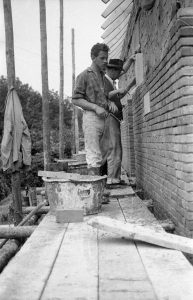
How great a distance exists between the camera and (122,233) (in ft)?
11.9

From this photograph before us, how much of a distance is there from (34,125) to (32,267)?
40969mm

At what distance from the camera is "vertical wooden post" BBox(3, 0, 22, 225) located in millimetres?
8312

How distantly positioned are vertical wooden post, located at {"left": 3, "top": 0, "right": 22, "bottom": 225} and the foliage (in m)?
3.09

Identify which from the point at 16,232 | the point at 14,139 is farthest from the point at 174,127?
the point at 14,139

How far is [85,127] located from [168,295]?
4.30 m

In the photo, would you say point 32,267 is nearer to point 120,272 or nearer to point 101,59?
point 120,272

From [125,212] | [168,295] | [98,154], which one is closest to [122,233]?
[168,295]

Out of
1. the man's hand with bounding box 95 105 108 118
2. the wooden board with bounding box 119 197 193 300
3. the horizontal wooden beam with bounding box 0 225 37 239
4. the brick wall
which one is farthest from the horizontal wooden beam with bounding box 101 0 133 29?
the wooden board with bounding box 119 197 193 300

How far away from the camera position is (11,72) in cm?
863

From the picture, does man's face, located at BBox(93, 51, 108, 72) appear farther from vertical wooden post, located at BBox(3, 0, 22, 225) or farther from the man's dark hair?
vertical wooden post, located at BBox(3, 0, 22, 225)

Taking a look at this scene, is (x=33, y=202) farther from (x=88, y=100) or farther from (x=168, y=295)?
(x=168, y=295)

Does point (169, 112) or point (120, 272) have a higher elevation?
point (169, 112)

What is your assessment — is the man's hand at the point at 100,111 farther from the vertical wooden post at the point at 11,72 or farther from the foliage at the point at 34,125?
the foliage at the point at 34,125

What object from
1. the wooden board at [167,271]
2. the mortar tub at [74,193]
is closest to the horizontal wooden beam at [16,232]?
the mortar tub at [74,193]
